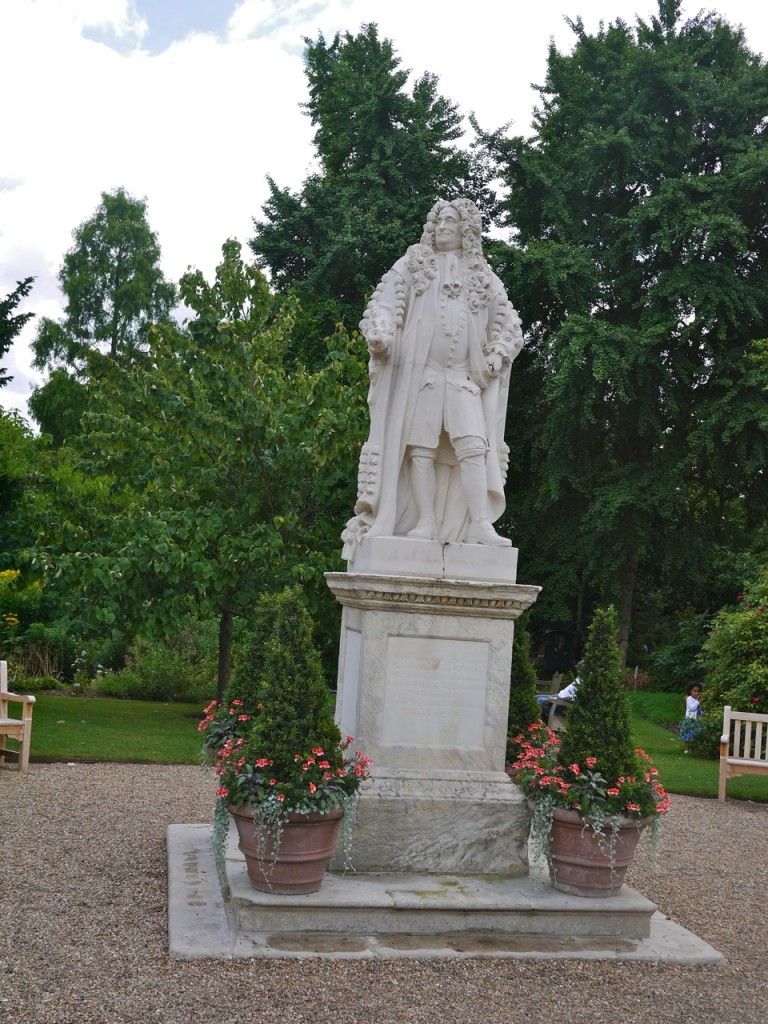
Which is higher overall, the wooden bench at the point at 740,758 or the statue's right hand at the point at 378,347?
the statue's right hand at the point at 378,347

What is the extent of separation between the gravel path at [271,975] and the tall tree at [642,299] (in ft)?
38.2

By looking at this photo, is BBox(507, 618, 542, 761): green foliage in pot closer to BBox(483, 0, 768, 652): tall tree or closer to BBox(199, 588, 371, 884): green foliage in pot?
BBox(199, 588, 371, 884): green foliage in pot

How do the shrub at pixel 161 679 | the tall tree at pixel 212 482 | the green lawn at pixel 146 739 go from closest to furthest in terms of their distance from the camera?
the green lawn at pixel 146 739 < the tall tree at pixel 212 482 < the shrub at pixel 161 679

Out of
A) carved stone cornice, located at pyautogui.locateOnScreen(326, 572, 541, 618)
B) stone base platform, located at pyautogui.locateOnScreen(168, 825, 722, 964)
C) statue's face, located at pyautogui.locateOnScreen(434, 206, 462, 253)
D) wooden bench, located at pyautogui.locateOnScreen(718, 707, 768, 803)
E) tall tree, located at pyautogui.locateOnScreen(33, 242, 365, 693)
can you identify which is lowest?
stone base platform, located at pyautogui.locateOnScreen(168, 825, 722, 964)

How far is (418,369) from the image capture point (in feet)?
20.4

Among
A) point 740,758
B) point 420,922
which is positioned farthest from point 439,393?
point 740,758

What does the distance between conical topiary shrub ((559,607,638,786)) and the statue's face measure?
245 cm

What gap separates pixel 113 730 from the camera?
40.9ft

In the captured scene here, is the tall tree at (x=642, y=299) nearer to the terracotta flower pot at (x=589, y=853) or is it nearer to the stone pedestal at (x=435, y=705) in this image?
the stone pedestal at (x=435, y=705)

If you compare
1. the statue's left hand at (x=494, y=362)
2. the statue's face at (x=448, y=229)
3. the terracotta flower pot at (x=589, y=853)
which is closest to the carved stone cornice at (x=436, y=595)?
the terracotta flower pot at (x=589, y=853)

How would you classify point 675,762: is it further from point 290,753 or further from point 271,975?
point 271,975

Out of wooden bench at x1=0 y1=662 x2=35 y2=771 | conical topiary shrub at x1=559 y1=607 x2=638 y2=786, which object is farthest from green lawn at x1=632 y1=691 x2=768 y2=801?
wooden bench at x1=0 y1=662 x2=35 y2=771

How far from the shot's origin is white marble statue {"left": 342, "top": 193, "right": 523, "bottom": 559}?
6137mm

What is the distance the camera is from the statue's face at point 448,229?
637 cm
